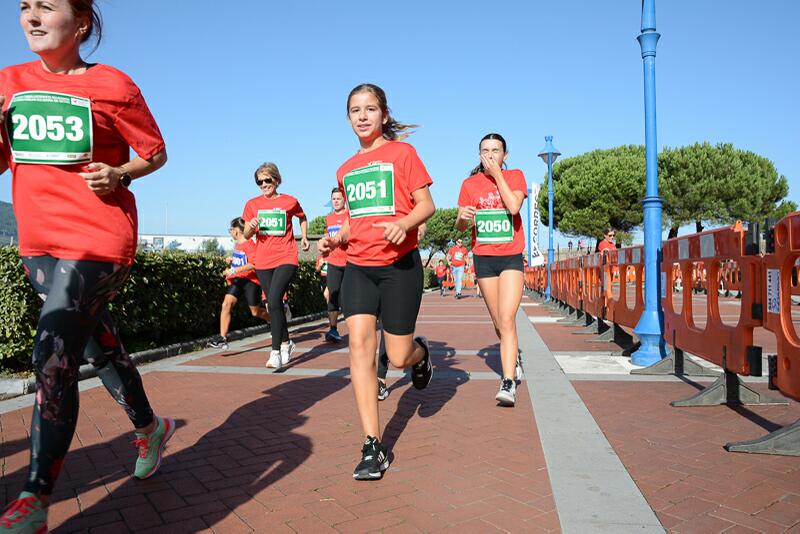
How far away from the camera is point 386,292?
11.0 feet

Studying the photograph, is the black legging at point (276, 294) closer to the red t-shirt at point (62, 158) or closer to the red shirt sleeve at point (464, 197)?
the red shirt sleeve at point (464, 197)

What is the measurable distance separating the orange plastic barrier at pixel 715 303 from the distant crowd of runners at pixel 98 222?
7.06 ft

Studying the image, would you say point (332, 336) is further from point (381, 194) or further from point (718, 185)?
point (718, 185)

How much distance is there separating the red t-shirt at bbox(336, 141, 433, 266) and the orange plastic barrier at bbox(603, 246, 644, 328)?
433 centimetres

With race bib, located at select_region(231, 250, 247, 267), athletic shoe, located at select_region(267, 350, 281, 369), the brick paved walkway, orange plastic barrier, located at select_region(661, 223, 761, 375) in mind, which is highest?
race bib, located at select_region(231, 250, 247, 267)

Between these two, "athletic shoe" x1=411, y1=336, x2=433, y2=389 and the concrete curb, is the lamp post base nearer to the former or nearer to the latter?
"athletic shoe" x1=411, y1=336, x2=433, y2=389

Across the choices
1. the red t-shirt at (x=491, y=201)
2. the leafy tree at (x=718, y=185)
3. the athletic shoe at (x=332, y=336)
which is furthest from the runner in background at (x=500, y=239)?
the leafy tree at (x=718, y=185)

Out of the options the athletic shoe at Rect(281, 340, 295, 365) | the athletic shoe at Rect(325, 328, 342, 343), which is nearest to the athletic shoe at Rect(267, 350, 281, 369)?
the athletic shoe at Rect(281, 340, 295, 365)

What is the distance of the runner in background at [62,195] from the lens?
224cm

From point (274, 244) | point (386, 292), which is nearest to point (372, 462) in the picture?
point (386, 292)

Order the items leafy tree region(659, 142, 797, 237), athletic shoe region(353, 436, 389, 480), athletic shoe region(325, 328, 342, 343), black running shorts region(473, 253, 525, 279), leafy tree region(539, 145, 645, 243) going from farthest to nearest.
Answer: leafy tree region(539, 145, 645, 243) < leafy tree region(659, 142, 797, 237) < athletic shoe region(325, 328, 342, 343) < black running shorts region(473, 253, 525, 279) < athletic shoe region(353, 436, 389, 480)

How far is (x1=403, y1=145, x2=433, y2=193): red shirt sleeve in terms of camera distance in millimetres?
3380

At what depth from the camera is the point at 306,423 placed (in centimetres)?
420

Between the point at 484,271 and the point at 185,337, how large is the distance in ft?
17.2
